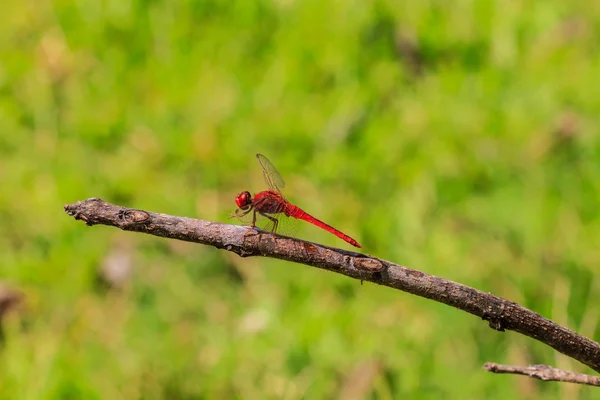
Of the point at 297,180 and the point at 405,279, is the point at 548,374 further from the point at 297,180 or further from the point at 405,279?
the point at 297,180

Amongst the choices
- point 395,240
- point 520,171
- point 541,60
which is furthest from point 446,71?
point 395,240

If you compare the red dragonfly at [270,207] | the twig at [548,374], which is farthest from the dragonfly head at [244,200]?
the twig at [548,374]

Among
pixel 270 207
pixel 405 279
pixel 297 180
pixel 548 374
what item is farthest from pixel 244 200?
pixel 297 180

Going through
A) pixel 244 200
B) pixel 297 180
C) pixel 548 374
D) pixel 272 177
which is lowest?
pixel 548 374

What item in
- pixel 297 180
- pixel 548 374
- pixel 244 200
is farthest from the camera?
pixel 297 180

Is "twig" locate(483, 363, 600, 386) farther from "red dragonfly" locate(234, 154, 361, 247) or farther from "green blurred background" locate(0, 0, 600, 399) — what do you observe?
"green blurred background" locate(0, 0, 600, 399)

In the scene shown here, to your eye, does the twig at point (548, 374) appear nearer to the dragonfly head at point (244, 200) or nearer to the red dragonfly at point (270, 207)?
the red dragonfly at point (270, 207)
